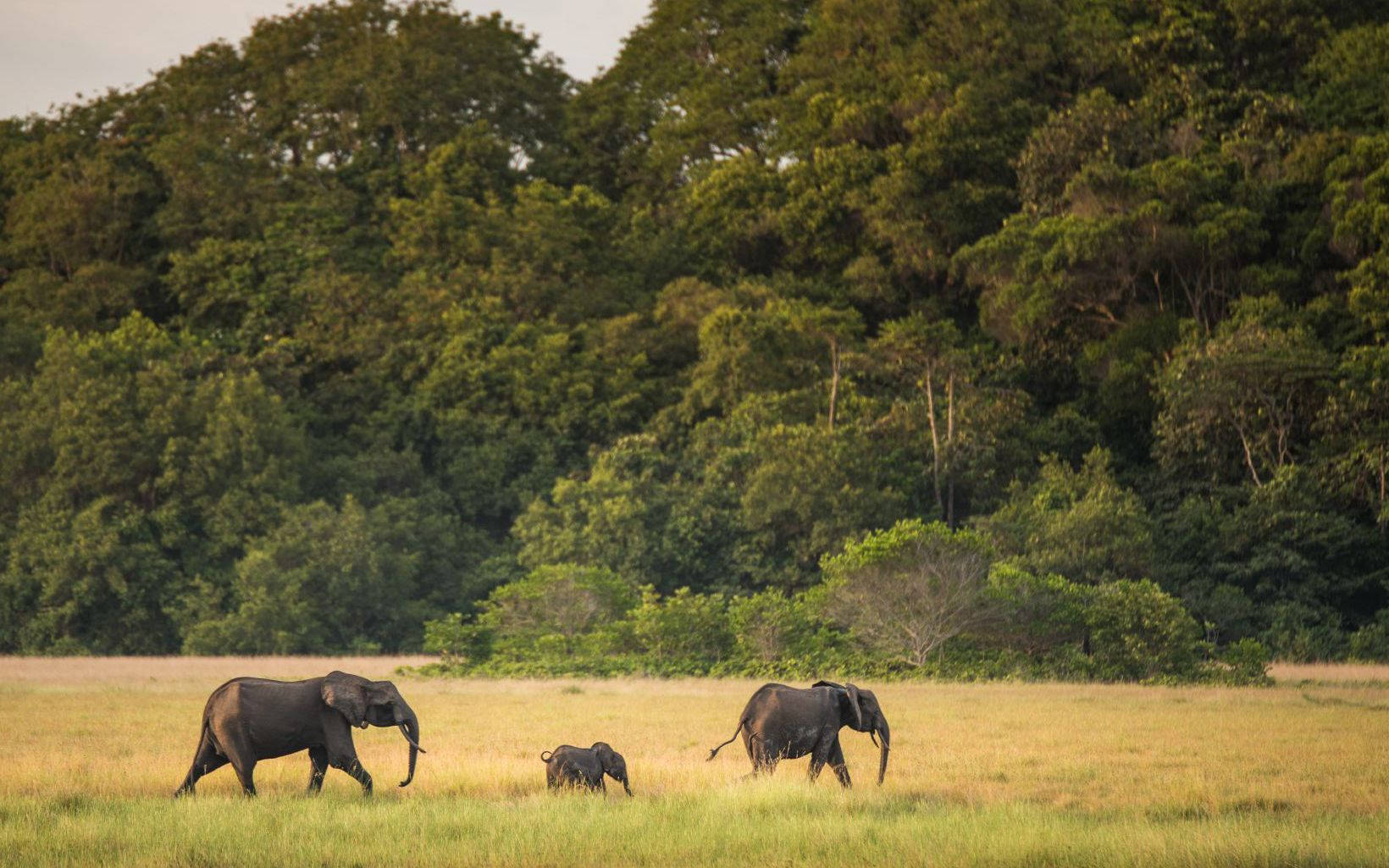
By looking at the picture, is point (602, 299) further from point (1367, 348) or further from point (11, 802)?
point (11, 802)

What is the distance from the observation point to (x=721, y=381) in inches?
1775

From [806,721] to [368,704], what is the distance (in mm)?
3831

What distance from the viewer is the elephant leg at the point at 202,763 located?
523 inches

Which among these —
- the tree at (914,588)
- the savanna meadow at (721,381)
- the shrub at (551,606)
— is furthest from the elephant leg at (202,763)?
the shrub at (551,606)

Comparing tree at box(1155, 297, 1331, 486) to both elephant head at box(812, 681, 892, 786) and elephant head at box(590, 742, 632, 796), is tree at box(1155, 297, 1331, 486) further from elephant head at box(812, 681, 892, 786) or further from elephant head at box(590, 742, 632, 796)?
elephant head at box(590, 742, 632, 796)

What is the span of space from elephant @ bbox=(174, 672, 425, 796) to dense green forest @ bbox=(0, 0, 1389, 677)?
61.9 ft

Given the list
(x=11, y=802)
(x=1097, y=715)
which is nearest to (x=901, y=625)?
(x=1097, y=715)

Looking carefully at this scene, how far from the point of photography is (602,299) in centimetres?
5097

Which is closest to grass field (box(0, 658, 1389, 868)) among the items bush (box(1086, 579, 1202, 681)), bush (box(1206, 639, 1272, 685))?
bush (box(1206, 639, 1272, 685))

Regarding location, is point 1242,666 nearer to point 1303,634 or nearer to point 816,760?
point 1303,634

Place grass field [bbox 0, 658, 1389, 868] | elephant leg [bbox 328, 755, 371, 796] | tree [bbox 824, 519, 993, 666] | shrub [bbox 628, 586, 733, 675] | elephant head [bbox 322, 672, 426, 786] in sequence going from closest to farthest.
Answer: grass field [bbox 0, 658, 1389, 868] → elephant head [bbox 322, 672, 426, 786] → elephant leg [bbox 328, 755, 371, 796] → tree [bbox 824, 519, 993, 666] → shrub [bbox 628, 586, 733, 675]

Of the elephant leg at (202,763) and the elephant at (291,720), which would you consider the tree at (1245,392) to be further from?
the elephant leg at (202,763)

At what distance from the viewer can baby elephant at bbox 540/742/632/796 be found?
13.8m

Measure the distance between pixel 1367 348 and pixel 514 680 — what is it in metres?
20.9
